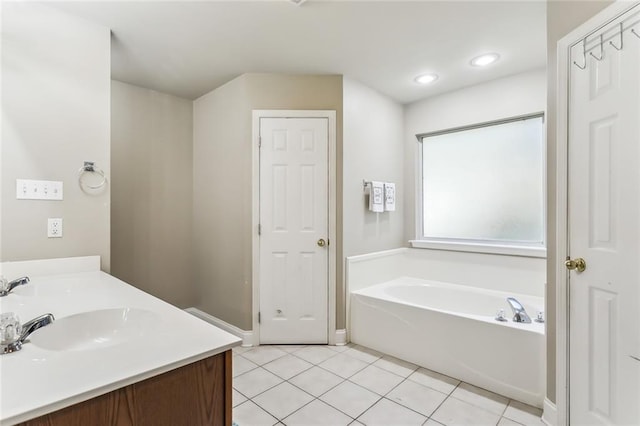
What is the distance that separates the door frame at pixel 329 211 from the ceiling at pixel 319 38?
37 centimetres

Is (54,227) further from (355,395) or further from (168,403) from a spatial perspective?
(355,395)

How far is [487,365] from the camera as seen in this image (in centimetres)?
204

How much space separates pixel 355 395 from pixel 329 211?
1413mm

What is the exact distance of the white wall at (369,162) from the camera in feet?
9.30

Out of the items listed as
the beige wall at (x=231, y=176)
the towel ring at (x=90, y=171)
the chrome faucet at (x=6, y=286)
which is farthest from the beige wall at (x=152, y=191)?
the chrome faucet at (x=6, y=286)

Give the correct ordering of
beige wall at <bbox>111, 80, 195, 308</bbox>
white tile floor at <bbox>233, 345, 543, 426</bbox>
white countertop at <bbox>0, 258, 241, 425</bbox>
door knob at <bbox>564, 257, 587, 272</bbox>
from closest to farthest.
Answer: white countertop at <bbox>0, 258, 241, 425</bbox>, door knob at <bbox>564, 257, 587, 272</bbox>, white tile floor at <bbox>233, 345, 543, 426</bbox>, beige wall at <bbox>111, 80, 195, 308</bbox>

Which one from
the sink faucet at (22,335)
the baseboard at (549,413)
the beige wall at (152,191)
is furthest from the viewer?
the beige wall at (152,191)

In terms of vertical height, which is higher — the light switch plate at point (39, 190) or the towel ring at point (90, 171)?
the towel ring at point (90, 171)

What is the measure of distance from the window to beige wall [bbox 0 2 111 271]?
9.59 feet

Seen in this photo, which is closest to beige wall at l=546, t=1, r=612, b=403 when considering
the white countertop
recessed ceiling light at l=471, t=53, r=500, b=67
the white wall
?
recessed ceiling light at l=471, t=53, r=500, b=67

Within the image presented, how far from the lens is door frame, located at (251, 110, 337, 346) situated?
2.75 m

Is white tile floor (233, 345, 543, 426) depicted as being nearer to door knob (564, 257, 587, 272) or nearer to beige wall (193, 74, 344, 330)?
beige wall (193, 74, 344, 330)

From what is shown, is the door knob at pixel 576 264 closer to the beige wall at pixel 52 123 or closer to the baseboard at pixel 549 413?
the baseboard at pixel 549 413

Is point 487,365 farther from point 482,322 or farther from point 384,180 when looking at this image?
point 384,180
